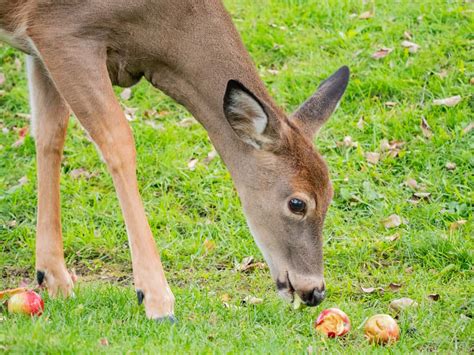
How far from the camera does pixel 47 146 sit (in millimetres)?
7363

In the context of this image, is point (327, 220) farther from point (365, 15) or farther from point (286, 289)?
point (365, 15)

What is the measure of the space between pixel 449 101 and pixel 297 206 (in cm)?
366

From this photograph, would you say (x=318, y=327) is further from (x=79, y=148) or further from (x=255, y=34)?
(x=255, y=34)

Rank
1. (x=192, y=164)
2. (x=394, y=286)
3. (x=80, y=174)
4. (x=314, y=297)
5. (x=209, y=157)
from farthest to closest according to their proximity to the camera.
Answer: (x=209, y=157) < (x=192, y=164) < (x=80, y=174) < (x=394, y=286) < (x=314, y=297)

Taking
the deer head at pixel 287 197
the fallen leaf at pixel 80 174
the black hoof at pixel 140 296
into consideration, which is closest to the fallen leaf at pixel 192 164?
the fallen leaf at pixel 80 174

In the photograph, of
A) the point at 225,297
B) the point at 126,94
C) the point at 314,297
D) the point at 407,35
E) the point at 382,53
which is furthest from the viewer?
the point at 407,35

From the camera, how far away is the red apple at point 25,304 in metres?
6.00

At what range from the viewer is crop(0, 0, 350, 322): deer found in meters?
6.45

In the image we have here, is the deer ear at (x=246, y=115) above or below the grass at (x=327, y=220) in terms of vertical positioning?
above

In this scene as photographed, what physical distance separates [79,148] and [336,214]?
2.63 meters

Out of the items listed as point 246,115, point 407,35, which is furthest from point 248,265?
point 407,35

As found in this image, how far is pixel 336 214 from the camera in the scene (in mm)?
8633

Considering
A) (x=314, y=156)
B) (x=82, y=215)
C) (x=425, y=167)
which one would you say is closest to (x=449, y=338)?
(x=314, y=156)

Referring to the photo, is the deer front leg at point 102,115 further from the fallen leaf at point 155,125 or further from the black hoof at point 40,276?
the fallen leaf at point 155,125
